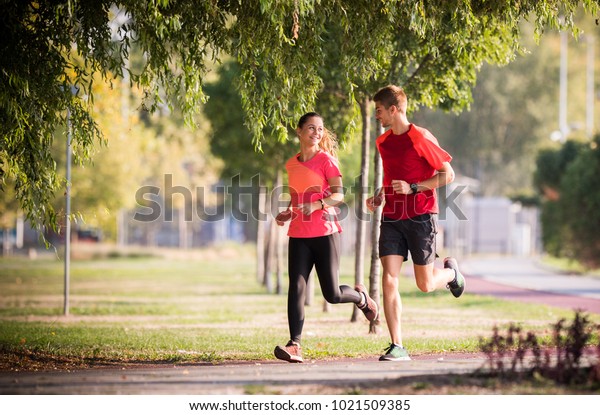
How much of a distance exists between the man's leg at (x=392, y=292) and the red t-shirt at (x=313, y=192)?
58 centimetres

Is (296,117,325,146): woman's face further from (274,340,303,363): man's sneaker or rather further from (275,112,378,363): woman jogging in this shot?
(274,340,303,363): man's sneaker

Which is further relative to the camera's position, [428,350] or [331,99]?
[331,99]

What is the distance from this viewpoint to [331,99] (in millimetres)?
15820

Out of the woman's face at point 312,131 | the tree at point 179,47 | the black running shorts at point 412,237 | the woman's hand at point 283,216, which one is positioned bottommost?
the black running shorts at point 412,237

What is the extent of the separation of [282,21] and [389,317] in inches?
110

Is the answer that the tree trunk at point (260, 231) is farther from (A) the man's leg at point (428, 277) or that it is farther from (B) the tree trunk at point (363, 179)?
(A) the man's leg at point (428, 277)

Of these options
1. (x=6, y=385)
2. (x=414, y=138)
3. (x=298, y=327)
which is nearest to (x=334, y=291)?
(x=298, y=327)

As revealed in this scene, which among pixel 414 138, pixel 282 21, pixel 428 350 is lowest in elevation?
pixel 428 350

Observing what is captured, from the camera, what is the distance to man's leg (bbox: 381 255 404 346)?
923 cm

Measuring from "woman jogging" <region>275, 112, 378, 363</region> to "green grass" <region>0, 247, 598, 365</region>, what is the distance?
3.82ft

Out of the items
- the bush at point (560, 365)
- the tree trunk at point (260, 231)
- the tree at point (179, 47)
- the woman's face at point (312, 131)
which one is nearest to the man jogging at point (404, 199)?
the woman's face at point (312, 131)

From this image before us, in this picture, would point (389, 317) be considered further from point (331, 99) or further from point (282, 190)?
point (282, 190)

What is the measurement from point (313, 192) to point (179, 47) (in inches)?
83.1

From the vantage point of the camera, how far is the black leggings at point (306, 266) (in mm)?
9438
